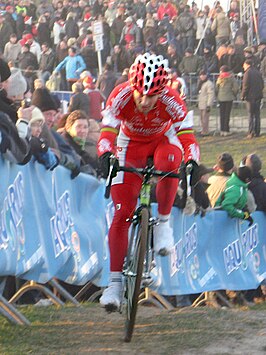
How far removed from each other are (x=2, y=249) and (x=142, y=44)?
1323 cm

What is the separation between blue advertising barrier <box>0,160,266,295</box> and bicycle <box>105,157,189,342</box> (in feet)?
3.60

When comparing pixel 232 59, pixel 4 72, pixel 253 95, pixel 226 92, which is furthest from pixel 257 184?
pixel 232 59

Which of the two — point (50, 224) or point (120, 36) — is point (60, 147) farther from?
point (120, 36)

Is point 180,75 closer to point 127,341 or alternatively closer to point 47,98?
point 47,98

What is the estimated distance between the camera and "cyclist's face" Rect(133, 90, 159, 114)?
7.12 meters

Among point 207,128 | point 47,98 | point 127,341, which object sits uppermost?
point 47,98

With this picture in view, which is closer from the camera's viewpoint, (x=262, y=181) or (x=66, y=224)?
(x=66, y=224)

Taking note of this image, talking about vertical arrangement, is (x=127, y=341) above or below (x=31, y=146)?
below

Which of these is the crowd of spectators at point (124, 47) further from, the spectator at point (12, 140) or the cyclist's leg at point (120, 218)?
the cyclist's leg at point (120, 218)

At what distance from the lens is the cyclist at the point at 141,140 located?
710 cm

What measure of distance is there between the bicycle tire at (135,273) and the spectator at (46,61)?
1053cm

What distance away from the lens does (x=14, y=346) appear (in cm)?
683

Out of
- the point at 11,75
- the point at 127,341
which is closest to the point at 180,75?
the point at 11,75

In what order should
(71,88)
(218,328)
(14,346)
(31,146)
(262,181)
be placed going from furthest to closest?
(71,88) → (262,181) → (31,146) → (218,328) → (14,346)
